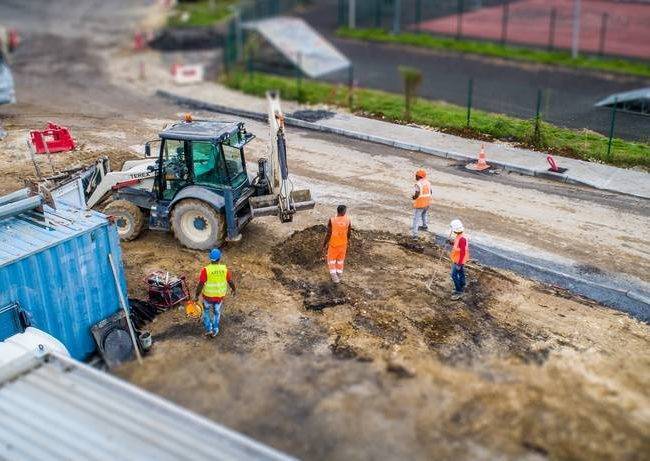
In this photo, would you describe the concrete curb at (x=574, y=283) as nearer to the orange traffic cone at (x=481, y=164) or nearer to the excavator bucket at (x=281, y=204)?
the excavator bucket at (x=281, y=204)

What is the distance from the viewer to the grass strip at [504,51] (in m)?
30.6

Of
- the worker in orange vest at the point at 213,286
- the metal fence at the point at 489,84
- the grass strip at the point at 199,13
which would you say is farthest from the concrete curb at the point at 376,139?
the grass strip at the point at 199,13

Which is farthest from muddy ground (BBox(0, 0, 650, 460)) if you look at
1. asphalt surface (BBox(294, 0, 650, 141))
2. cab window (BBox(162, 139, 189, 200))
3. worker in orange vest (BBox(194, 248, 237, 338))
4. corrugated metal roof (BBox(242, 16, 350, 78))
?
corrugated metal roof (BBox(242, 16, 350, 78))

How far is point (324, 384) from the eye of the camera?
11.0 m

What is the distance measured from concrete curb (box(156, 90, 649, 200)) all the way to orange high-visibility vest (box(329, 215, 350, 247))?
7.99 metres

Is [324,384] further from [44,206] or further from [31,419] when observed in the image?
[44,206]

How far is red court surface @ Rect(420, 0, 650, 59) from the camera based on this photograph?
34.9 metres

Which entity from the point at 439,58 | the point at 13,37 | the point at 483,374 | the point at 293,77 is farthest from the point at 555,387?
the point at 13,37

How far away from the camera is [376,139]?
22.7 m

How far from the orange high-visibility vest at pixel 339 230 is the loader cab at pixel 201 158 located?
230 cm

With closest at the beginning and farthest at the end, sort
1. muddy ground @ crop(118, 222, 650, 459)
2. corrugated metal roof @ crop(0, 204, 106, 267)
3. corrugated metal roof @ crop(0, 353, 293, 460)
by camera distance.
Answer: corrugated metal roof @ crop(0, 353, 293, 460), muddy ground @ crop(118, 222, 650, 459), corrugated metal roof @ crop(0, 204, 106, 267)

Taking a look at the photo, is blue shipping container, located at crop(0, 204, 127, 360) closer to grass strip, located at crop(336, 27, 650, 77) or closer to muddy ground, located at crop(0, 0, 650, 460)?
muddy ground, located at crop(0, 0, 650, 460)

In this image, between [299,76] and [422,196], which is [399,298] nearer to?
[422,196]

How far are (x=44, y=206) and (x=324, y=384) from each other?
5528 millimetres
